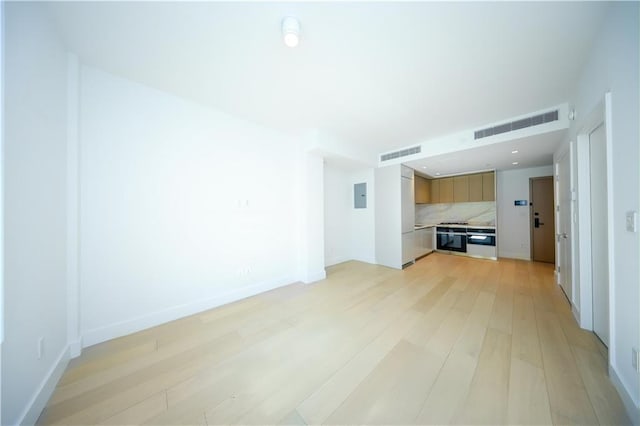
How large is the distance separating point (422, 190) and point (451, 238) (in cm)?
162

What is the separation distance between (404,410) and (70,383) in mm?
2491

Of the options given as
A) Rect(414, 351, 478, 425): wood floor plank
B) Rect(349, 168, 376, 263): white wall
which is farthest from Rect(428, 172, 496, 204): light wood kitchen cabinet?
Rect(414, 351, 478, 425): wood floor plank

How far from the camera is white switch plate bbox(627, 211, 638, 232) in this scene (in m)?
1.20

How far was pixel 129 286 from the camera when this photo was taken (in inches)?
86.0

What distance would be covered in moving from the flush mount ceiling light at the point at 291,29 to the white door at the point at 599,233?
287 cm

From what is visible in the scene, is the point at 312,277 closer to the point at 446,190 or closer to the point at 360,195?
the point at 360,195

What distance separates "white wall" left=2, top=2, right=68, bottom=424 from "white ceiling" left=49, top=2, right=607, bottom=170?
373 mm

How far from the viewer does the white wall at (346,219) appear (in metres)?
5.00

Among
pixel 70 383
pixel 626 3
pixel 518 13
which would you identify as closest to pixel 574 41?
pixel 626 3

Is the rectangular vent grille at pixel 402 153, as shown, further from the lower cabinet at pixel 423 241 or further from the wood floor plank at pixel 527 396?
the wood floor plank at pixel 527 396

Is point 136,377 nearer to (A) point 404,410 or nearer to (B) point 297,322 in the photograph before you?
(B) point 297,322

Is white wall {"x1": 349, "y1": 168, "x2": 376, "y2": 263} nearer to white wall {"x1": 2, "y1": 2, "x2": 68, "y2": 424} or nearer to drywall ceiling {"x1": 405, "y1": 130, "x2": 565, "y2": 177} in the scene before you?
drywall ceiling {"x1": 405, "y1": 130, "x2": 565, "y2": 177}

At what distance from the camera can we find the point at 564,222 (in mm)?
2926

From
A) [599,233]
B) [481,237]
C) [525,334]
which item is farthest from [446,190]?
[525,334]
